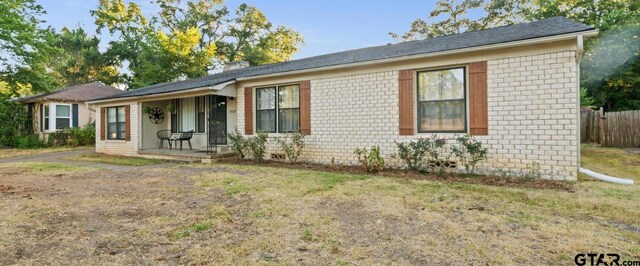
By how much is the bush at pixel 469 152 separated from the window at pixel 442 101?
1.24 ft

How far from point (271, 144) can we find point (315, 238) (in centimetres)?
682

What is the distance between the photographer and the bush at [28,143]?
16250 mm

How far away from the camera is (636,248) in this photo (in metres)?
2.83

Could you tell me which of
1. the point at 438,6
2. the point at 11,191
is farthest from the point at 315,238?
the point at 438,6

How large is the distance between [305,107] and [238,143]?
260cm

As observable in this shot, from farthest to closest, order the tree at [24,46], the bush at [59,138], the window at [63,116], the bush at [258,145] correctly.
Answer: the window at [63,116]
the bush at [59,138]
the tree at [24,46]
the bush at [258,145]

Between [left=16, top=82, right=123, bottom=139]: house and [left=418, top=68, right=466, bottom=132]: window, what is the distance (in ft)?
57.9

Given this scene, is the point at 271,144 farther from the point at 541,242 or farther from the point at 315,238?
the point at 541,242

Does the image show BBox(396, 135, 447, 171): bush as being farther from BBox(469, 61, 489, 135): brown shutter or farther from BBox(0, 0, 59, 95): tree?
BBox(0, 0, 59, 95): tree

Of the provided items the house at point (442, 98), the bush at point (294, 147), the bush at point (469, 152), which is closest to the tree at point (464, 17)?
the house at point (442, 98)

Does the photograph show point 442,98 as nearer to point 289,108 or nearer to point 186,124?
point 289,108

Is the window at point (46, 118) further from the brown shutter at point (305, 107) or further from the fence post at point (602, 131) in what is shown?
the fence post at point (602, 131)

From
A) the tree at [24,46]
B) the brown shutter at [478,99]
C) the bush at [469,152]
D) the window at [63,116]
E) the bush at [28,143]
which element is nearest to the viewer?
the bush at [469,152]

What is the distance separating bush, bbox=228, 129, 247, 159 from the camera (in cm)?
1009
